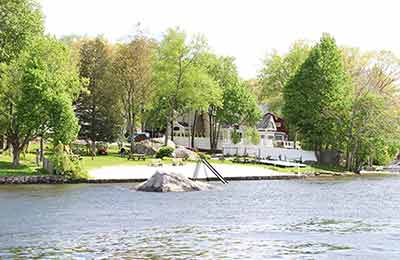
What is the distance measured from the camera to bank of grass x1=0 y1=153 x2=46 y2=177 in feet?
165

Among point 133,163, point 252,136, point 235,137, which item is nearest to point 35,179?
point 133,163

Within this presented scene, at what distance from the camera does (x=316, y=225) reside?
96.6 ft

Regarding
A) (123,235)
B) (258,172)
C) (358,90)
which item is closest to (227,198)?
(123,235)

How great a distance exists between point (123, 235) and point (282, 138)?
74818mm

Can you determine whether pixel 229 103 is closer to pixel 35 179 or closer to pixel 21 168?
pixel 21 168

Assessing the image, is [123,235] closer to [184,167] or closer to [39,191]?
[39,191]

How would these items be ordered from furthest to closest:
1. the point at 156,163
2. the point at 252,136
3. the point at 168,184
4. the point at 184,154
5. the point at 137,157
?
the point at 252,136
the point at 184,154
the point at 137,157
the point at 156,163
the point at 168,184

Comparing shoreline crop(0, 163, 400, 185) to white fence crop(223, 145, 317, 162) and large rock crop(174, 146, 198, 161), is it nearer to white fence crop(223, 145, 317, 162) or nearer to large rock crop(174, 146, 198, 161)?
large rock crop(174, 146, 198, 161)

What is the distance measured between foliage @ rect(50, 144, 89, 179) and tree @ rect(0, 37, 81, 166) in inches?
97.5

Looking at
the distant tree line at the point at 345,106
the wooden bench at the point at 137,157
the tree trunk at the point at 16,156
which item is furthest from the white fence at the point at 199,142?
the tree trunk at the point at 16,156

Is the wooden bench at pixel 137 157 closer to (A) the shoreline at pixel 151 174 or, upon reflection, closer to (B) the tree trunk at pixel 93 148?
(B) the tree trunk at pixel 93 148

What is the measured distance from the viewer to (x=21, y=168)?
52.6 meters

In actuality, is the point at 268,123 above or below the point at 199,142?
above

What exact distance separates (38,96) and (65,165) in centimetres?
615
